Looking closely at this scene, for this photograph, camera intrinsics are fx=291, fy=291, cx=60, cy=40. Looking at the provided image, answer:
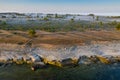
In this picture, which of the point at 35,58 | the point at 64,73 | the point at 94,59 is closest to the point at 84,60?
the point at 94,59

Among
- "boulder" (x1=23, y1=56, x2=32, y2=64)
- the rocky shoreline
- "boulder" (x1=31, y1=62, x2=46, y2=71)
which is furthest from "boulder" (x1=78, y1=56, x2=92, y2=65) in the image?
"boulder" (x1=23, y1=56, x2=32, y2=64)

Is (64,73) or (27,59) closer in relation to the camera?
(64,73)

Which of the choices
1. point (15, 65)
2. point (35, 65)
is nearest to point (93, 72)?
point (35, 65)

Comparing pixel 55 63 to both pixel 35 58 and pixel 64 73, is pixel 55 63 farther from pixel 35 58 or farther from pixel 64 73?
pixel 64 73

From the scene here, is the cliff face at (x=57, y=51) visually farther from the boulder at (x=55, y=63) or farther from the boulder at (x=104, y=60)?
the boulder at (x=104, y=60)

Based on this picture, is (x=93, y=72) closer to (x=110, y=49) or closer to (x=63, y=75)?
(x=63, y=75)
